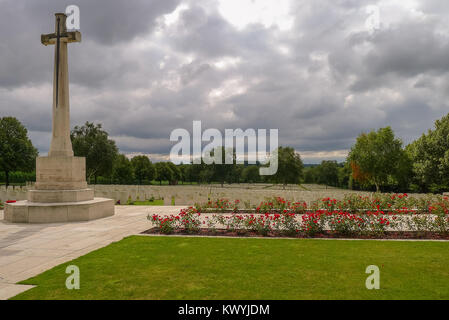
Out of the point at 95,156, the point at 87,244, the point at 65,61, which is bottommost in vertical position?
the point at 87,244

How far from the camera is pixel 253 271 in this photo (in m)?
5.44

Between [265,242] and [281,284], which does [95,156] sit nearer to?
[265,242]

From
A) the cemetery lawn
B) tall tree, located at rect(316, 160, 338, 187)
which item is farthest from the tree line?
tall tree, located at rect(316, 160, 338, 187)

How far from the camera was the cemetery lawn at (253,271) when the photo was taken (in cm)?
446

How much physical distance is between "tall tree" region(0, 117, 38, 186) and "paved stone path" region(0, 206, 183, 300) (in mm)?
31724

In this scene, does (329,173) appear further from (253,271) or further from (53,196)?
(253,271)

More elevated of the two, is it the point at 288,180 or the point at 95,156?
the point at 95,156

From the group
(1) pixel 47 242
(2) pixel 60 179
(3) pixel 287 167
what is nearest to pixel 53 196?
(2) pixel 60 179

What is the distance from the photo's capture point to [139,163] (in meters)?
77.1

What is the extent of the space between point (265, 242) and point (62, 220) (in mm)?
8364

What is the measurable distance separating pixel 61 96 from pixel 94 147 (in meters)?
30.0

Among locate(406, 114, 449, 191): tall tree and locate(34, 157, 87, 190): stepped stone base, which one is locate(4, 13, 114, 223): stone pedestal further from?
locate(406, 114, 449, 191): tall tree
